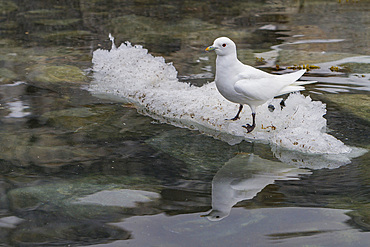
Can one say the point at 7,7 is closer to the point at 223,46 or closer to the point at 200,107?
the point at 200,107

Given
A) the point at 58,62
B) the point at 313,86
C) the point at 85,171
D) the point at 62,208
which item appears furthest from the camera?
the point at 58,62

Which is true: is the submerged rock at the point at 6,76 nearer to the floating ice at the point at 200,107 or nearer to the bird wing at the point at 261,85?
the floating ice at the point at 200,107

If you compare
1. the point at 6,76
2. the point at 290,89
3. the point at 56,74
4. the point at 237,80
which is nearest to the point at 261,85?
the point at 237,80

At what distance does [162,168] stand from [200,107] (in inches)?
61.9

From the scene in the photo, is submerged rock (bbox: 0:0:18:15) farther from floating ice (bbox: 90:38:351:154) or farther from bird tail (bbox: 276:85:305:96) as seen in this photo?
bird tail (bbox: 276:85:305:96)

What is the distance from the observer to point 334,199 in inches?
155

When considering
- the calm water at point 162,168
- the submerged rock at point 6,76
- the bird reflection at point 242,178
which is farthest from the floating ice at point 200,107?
the submerged rock at point 6,76

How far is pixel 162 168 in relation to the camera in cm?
458

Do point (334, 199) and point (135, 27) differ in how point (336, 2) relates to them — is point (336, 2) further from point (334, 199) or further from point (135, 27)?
point (334, 199)

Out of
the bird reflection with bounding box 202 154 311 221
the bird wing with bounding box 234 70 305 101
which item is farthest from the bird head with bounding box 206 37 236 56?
the bird reflection with bounding box 202 154 311 221

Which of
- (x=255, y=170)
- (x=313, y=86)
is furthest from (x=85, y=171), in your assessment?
(x=313, y=86)

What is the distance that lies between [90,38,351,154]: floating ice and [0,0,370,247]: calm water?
0.20 metres

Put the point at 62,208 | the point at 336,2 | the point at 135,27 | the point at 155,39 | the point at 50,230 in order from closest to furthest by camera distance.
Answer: the point at 50,230 < the point at 62,208 < the point at 155,39 < the point at 135,27 < the point at 336,2

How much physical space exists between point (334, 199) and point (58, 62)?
555 cm
